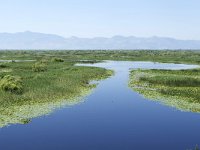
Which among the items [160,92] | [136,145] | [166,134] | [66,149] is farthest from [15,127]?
[160,92]

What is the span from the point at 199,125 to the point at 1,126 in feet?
50.7

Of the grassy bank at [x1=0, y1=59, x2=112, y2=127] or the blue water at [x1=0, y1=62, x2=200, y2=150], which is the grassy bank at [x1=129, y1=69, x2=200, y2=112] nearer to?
the blue water at [x1=0, y1=62, x2=200, y2=150]

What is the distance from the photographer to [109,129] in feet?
83.6

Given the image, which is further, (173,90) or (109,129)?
(173,90)

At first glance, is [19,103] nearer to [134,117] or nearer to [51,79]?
[134,117]

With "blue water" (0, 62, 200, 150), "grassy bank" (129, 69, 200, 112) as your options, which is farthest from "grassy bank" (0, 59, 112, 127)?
"grassy bank" (129, 69, 200, 112)

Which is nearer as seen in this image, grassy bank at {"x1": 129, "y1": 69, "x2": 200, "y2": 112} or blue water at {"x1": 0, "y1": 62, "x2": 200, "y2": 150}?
blue water at {"x1": 0, "y1": 62, "x2": 200, "y2": 150}

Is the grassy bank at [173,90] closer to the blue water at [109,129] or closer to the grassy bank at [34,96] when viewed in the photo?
the blue water at [109,129]

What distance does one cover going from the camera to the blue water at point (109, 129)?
21.8m

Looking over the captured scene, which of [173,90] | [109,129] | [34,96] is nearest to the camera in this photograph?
[109,129]

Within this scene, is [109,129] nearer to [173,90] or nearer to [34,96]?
[34,96]

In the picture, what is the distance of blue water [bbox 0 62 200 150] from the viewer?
71.6 feet

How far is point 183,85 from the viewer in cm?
4709

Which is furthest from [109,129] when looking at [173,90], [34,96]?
[173,90]
